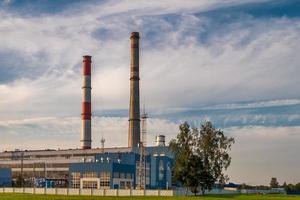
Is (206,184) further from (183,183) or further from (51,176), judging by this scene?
(51,176)

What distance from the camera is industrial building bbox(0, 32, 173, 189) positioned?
111188 mm

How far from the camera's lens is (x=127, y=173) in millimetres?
114750

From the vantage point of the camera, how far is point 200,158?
74.4 meters

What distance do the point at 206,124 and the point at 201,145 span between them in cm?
317

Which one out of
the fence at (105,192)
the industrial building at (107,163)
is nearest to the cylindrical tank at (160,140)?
the industrial building at (107,163)

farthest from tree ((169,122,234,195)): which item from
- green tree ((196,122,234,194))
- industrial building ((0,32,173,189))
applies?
industrial building ((0,32,173,189))

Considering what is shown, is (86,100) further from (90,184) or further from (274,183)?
(274,183)

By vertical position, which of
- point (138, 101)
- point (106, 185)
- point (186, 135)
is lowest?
point (106, 185)

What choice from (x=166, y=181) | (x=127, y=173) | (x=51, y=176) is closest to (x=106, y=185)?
(x=127, y=173)

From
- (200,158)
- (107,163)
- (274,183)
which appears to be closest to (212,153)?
(200,158)

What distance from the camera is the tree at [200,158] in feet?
241

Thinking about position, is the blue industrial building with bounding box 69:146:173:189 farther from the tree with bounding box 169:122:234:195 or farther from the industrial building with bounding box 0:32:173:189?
the tree with bounding box 169:122:234:195

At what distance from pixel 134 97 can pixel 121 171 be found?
1874cm

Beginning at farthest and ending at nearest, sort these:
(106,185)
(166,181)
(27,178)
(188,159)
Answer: (27,178)
(166,181)
(106,185)
(188,159)
